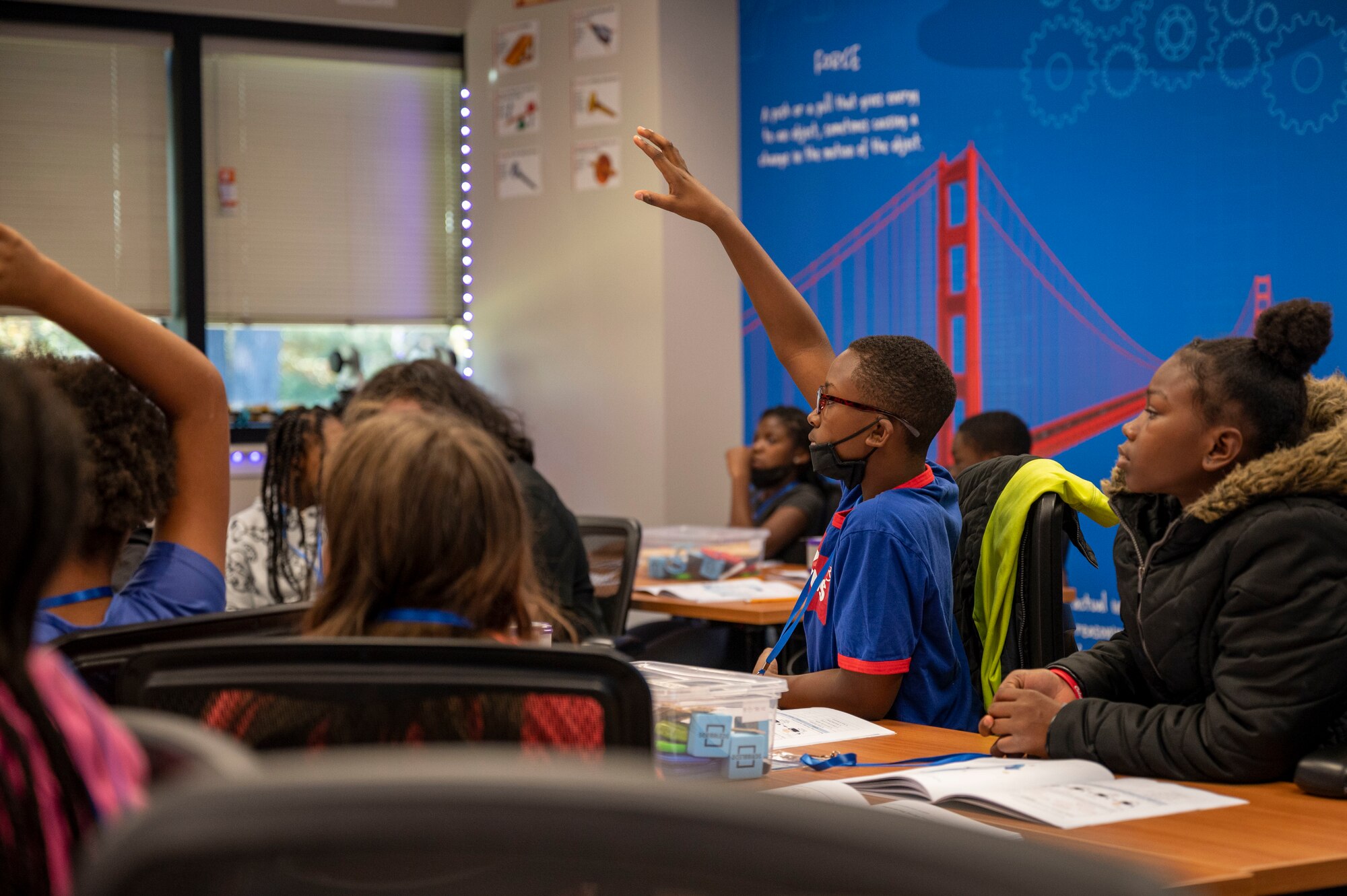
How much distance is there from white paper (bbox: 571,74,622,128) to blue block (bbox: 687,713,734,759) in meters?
4.41

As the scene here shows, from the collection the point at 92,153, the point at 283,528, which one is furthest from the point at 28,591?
the point at 92,153

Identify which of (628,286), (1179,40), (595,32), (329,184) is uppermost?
(595,32)

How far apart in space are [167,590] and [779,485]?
391 cm

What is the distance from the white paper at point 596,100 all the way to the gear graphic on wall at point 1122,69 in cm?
212

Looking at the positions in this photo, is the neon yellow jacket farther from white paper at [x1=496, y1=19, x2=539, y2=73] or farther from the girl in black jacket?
white paper at [x1=496, y1=19, x2=539, y2=73]

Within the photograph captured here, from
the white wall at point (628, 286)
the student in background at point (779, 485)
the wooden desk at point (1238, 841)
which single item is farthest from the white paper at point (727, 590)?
the wooden desk at point (1238, 841)

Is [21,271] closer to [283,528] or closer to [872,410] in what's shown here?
[872,410]

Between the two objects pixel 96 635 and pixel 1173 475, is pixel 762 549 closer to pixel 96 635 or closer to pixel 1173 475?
pixel 1173 475

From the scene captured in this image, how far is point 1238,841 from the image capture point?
58.4 inches

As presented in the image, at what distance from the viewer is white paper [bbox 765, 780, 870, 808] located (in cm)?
153

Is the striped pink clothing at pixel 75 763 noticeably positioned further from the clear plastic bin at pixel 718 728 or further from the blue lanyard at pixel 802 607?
the blue lanyard at pixel 802 607

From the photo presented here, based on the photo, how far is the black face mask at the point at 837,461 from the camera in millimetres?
2455

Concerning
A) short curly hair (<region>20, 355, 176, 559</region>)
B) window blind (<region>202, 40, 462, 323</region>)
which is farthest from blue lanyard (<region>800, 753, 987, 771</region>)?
window blind (<region>202, 40, 462, 323</region>)

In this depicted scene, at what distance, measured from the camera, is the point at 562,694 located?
38.4 inches
